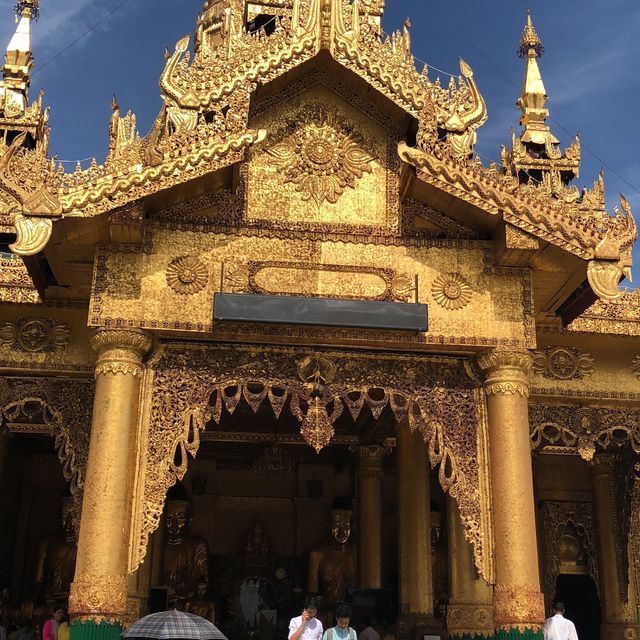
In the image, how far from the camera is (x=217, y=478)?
1675 cm

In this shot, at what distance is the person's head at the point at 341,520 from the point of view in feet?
53.2

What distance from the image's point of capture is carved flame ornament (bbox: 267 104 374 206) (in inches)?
433

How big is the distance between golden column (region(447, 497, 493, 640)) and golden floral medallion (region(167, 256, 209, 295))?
182 inches

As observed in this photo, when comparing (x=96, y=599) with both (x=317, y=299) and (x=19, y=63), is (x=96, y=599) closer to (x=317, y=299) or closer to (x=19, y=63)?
(x=317, y=299)

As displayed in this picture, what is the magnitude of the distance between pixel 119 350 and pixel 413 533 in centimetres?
A: 540

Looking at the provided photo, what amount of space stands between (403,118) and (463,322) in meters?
2.57

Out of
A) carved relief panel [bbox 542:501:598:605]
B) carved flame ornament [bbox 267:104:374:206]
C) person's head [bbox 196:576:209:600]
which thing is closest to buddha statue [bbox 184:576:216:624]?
person's head [bbox 196:576:209:600]

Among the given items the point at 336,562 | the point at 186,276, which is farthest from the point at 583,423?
the point at 186,276

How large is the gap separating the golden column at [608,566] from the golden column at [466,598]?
4.29 metres

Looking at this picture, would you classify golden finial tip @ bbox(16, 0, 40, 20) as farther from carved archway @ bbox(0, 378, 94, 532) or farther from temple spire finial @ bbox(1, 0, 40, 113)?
carved archway @ bbox(0, 378, 94, 532)

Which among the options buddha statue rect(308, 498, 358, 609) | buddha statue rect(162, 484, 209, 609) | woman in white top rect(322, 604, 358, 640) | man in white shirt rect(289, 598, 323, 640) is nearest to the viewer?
woman in white top rect(322, 604, 358, 640)

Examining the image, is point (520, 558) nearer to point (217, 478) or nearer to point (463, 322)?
point (463, 322)

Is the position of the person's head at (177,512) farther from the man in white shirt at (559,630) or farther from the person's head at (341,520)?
the man in white shirt at (559,630)

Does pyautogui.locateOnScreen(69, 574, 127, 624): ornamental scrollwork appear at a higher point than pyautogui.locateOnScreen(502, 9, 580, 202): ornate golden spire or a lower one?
lower
